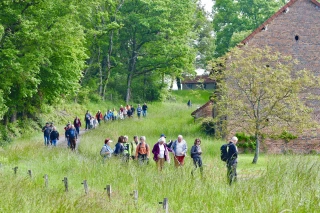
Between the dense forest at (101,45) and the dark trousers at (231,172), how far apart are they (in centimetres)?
1399

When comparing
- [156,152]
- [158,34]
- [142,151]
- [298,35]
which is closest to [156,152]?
[156,152]

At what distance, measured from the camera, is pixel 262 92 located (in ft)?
86.3

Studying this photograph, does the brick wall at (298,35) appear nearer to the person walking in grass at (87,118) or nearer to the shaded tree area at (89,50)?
the shaded tree area at (89,50)

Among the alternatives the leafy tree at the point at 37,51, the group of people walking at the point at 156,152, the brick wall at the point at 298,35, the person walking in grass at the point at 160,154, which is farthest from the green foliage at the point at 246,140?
the person walking in grass at the point at 160,154

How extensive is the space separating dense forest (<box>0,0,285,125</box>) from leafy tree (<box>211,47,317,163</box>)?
→ 9.70 metres

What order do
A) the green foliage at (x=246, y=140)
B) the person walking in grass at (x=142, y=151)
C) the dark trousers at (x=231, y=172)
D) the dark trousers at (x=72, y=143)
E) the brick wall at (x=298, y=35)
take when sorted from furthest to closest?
the brick wall at (x=298, y=35) < the green foliage at (x=246, y=140) < the dark trousers at (x=72, y=143) < the person walking in grass at (x=142, y=151) < the dark trousers at (x=231, y=172)

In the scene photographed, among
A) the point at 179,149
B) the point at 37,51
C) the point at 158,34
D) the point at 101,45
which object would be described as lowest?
the point at 179,149

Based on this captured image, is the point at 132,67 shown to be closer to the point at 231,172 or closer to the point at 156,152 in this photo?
the point at 156,152

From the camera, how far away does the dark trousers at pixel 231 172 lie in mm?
14645

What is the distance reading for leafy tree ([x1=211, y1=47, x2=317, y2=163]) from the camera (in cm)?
2556

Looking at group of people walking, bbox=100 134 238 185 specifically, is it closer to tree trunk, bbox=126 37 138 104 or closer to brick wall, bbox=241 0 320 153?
brick wall, bbox=241 0 320 153

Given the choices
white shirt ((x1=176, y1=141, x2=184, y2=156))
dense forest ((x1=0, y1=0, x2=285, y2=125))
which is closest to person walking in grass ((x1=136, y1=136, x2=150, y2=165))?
white shirt ((x1=176, y1=141, x2=184, y2=156))

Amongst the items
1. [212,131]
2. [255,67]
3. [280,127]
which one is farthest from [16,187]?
[212,131]

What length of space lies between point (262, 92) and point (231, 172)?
1085 cm
